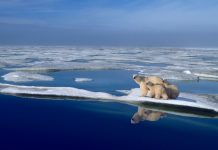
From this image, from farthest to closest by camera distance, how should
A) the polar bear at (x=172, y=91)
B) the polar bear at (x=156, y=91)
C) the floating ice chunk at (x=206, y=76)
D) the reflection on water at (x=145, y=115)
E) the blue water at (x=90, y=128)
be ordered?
the floating ice chunk at (x=206, y=76), the polar bear at (x=172, y=91), the polar bear at (x=156, y=91), the reflection on water at (x=145, y=115), the blue water at (x=90, y=128)

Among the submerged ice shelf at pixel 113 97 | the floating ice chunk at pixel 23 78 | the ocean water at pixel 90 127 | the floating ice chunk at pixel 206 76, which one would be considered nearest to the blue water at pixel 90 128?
the ocean water at pixel 90 127

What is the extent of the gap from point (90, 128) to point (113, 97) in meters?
2.57

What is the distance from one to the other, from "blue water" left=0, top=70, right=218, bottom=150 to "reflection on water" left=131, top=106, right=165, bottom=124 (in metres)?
0.14

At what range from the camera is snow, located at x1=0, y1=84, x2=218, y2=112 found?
9.49m

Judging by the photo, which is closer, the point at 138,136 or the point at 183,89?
the point at 138,136

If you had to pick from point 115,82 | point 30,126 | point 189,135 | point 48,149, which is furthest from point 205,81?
point 48,149

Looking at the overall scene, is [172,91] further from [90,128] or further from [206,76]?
[206,76]

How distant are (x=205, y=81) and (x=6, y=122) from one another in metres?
8.31

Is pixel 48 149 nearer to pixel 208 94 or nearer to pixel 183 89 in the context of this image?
pixel 208 94

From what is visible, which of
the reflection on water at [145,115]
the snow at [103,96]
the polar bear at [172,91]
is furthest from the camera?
the polar bear at [172,91]

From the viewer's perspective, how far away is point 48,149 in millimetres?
6461

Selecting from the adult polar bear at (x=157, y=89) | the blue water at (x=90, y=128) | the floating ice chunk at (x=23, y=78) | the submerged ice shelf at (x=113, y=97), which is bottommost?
the blue water at (x=90, y=128)

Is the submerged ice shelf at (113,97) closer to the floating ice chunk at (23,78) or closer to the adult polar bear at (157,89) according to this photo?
the adult polar bear at (157,89)

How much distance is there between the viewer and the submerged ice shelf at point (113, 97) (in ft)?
30.7
